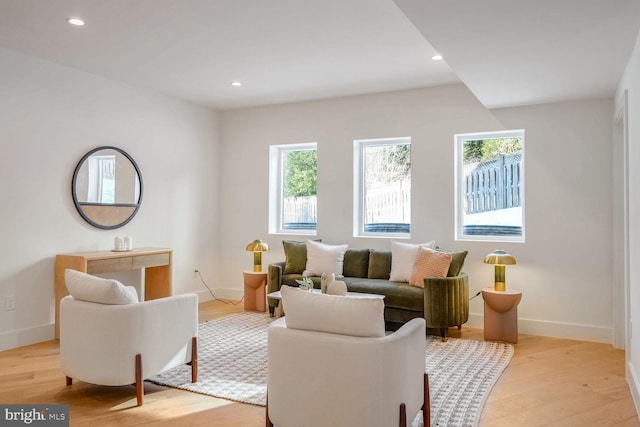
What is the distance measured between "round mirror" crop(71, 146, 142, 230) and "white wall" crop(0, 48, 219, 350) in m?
0.08

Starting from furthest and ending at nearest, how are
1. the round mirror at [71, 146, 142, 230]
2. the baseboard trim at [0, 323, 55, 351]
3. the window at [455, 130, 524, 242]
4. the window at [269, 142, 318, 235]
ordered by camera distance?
the window at [269, 142, 318, 235] → the window at [455, 130, 524, 242] → the round mirror at [71, 146, 142, 230] → the baseboard trim at [0, 323, 55, 351]

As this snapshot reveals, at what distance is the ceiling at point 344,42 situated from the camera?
111 inches

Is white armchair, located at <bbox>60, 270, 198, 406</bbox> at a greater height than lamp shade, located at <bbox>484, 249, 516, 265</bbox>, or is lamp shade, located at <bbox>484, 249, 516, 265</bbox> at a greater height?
lamp shade, located at <bbox>484, 249, 516, 265</bbox>

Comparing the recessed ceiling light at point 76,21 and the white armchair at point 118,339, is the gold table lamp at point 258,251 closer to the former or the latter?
the white armchair at point 118,339

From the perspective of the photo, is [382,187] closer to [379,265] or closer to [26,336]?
[379,265]

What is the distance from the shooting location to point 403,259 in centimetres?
517

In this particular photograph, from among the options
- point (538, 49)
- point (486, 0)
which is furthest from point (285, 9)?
point (538, 49)

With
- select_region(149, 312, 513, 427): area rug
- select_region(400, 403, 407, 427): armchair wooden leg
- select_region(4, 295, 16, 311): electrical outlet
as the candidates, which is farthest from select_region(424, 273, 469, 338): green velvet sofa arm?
select_region(4, 295, 16, 311): electrical outlet

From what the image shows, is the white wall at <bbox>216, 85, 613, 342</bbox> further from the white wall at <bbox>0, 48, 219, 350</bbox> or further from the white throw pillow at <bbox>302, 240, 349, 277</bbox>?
the white wall at <bbox>0, 48, 219, 350</bbox>

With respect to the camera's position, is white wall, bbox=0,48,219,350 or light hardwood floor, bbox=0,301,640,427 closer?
light hardwood floor, bbox=0,301,640,427

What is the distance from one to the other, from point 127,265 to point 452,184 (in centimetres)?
369

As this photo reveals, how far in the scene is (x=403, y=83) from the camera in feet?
17.6

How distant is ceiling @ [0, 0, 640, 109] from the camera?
9.25 ft

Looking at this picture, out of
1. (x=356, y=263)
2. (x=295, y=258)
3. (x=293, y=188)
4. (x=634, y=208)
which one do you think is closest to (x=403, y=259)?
(x=356, y=263)
